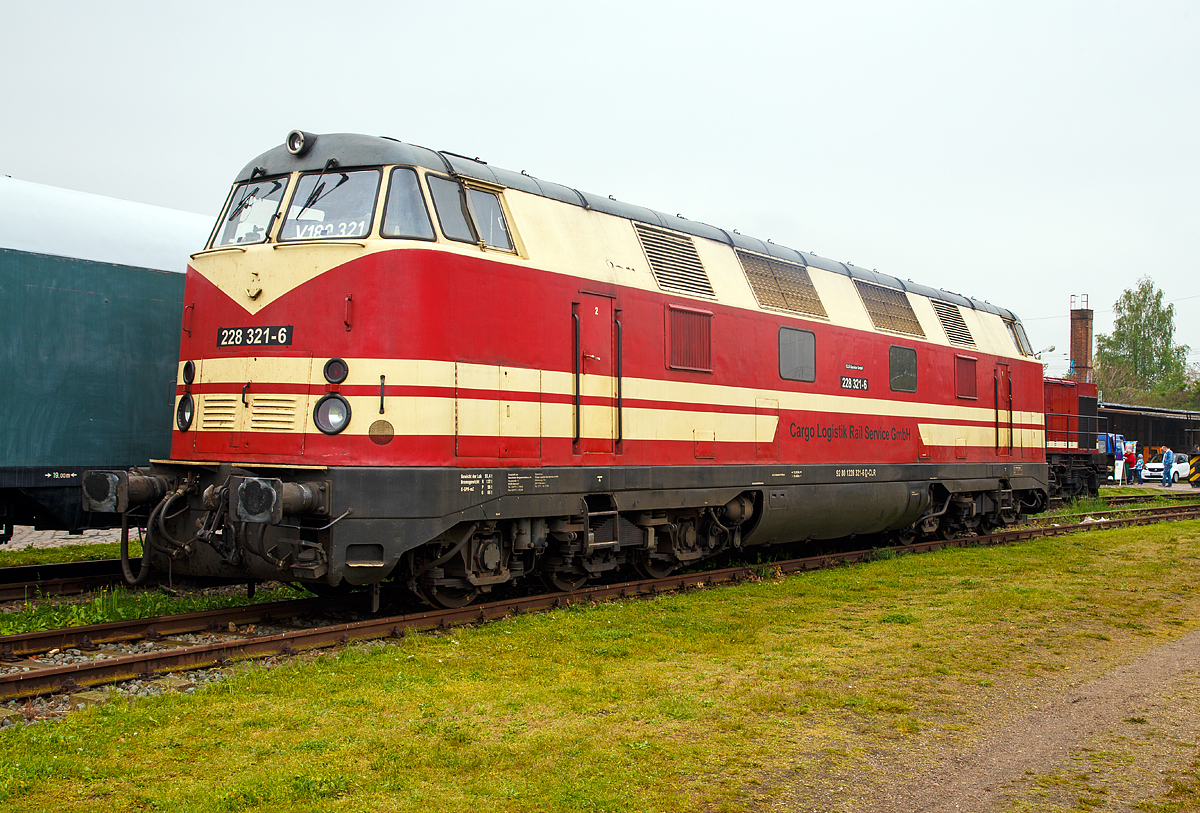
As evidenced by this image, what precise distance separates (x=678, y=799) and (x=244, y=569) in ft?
15.7

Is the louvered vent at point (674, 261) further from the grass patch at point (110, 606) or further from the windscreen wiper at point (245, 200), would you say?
the grass patch at point (110, 606)

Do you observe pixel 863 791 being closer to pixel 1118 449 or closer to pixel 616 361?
pixel 616 361

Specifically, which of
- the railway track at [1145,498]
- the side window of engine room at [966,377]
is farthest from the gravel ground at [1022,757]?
the railway track at [1145,498]

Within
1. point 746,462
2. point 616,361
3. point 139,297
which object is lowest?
point 746,462

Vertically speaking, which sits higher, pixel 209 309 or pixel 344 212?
pixel 344 212

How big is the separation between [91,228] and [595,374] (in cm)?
633

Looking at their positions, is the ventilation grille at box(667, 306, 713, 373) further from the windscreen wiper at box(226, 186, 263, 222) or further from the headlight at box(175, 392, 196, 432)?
the headlight at box(175, 392, 196, 432)

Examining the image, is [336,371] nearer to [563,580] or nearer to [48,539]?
[563,580]

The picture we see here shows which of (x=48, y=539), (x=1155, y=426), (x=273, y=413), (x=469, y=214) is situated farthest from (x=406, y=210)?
(x=1155, y=426)

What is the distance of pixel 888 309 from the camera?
47.5 ft

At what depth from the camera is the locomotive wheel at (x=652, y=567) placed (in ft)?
35.6

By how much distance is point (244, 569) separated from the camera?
7.91m

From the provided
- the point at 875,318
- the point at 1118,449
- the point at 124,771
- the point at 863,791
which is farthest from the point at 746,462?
the point at 1118,449

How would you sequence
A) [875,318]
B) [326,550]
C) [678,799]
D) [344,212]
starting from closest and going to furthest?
[678,799] < [326,550] < [344,212] < [875,318]
